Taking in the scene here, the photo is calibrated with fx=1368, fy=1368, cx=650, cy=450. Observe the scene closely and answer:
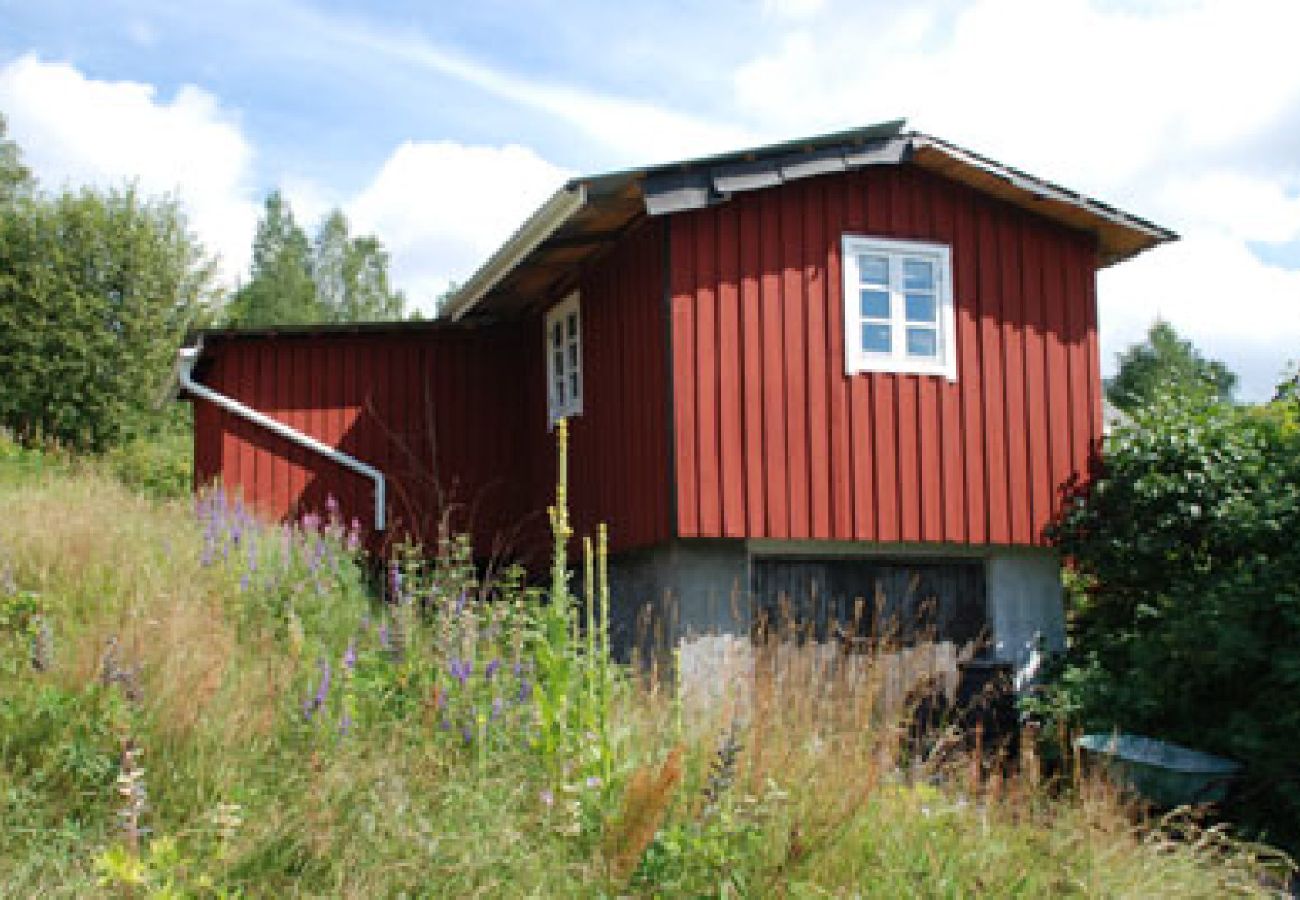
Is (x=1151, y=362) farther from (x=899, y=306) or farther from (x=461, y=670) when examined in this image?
(x=461, y=670)

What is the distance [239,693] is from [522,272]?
6.67 m

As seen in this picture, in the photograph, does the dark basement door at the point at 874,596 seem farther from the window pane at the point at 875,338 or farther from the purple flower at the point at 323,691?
the purple flower at the point at 323,691

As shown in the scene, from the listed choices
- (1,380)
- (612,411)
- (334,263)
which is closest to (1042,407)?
(612,411)

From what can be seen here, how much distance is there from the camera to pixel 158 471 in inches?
882

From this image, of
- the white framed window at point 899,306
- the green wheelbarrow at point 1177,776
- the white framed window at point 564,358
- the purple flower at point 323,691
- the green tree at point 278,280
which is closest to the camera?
the purple flower at point 323,691

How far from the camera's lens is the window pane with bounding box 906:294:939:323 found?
10945 mm

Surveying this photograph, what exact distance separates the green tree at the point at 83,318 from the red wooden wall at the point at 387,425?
33.7 feet

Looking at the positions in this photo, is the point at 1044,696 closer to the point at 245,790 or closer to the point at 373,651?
the point at 373,651

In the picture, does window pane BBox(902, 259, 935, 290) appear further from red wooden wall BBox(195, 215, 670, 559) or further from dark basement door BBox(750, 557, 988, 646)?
red wooden wall BBox(195, 215, 670, 559)

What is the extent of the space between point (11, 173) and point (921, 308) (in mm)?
28133

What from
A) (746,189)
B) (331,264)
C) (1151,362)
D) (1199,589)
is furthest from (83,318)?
(1151,362)

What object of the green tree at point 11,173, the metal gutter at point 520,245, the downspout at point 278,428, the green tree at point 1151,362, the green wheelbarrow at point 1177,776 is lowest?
the green wheelbarrow at point 1177,776

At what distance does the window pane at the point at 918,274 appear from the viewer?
11.0 meters

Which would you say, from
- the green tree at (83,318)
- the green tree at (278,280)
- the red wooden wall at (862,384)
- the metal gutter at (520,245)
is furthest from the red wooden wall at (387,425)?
the green tree at (278,280)
